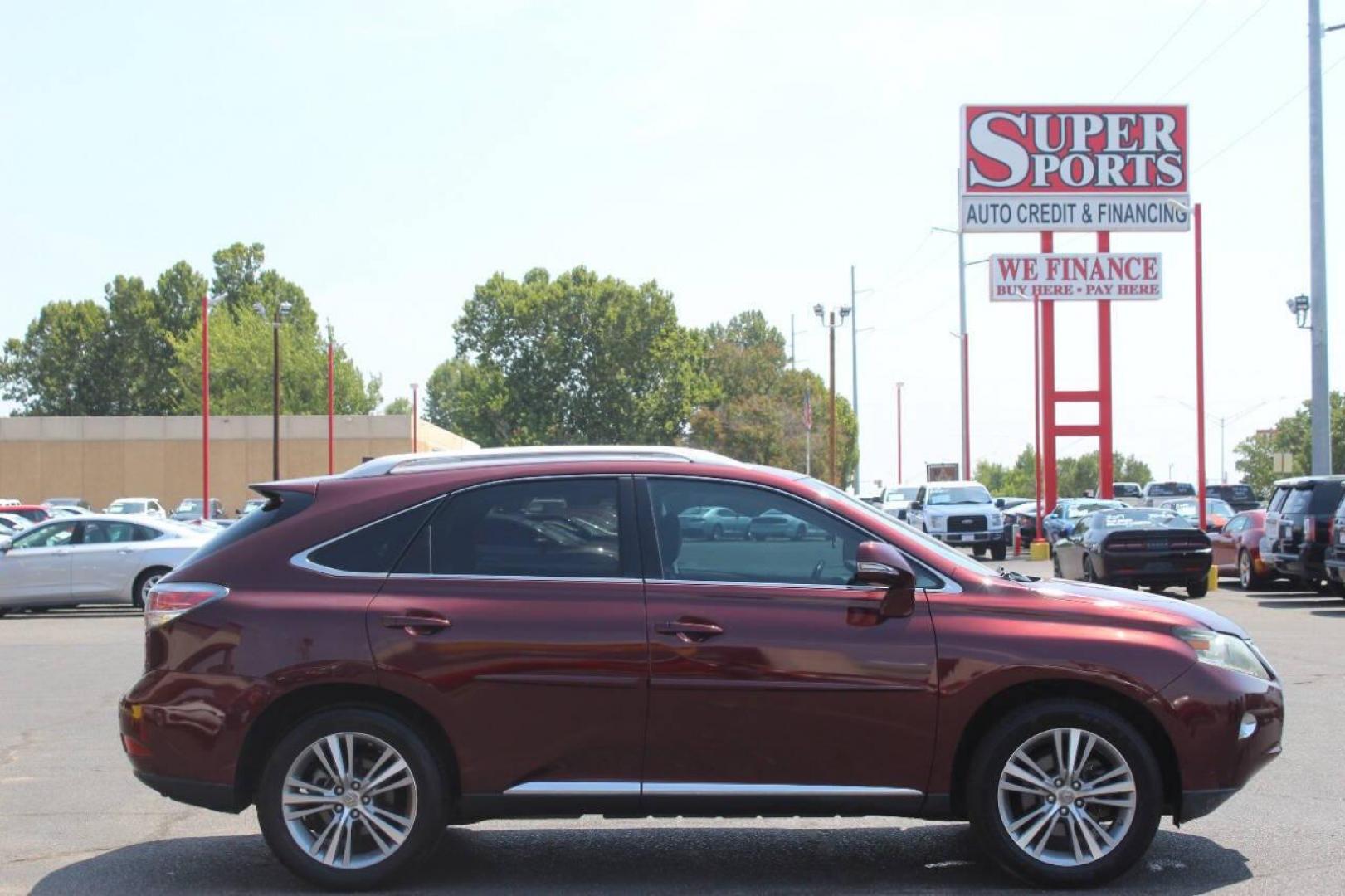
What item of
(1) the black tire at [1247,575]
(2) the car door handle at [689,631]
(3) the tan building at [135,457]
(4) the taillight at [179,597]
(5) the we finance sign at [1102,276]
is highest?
(5) the we finance sign at [1102,276]

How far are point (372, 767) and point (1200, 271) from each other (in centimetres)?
2770

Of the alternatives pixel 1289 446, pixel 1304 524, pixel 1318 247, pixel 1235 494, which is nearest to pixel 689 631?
pixel 1304 524

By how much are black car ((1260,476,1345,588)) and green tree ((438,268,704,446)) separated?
78668 mm

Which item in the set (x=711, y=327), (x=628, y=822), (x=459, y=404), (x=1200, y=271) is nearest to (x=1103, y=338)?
(x=1200, y=271)

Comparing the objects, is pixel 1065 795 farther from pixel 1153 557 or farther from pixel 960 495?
pixel 960 495

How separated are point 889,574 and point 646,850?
1968 mm

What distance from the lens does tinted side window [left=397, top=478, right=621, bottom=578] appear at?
6.56 m

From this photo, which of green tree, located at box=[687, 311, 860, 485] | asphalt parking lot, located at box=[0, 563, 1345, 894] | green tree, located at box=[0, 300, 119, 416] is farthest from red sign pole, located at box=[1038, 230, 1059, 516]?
green tree, located at box=[0, 300, 119, 416]

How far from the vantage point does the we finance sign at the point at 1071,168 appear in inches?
1647

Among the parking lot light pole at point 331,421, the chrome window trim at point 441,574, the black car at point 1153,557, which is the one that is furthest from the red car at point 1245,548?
the parking lot light pole at point 331,421

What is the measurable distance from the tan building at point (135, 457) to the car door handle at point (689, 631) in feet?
244

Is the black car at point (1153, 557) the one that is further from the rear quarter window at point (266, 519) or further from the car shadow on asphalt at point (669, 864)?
the rear quarter window at point (266, 519)

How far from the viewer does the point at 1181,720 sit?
6.42 meters

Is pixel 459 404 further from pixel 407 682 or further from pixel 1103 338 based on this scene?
pixel 407 682
